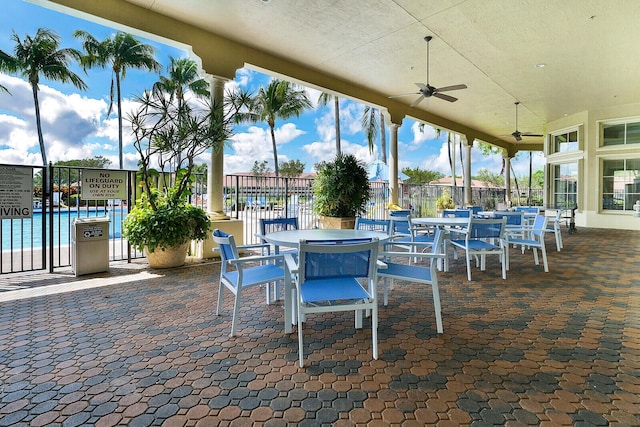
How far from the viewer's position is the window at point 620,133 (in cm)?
1029

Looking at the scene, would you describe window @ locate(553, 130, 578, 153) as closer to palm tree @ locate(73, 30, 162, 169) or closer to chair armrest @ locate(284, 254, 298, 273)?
chair armrest @ locate(284, 254, 298, 273)

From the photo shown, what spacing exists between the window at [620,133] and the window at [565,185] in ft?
3.67

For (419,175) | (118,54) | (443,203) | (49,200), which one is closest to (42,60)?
(118,54)

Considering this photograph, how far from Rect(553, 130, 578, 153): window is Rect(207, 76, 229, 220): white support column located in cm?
1227

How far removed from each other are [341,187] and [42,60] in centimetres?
1561

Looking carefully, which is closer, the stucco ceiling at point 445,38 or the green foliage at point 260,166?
the stucco ceiling at point 445,38

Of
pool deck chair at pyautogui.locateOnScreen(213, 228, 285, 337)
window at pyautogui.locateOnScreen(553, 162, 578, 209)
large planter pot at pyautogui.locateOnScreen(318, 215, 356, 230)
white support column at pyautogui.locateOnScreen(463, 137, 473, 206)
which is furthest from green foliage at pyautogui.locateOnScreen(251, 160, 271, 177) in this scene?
pool deck chair at pyautogui.locateOnScreen(213, 228, 285, 337)

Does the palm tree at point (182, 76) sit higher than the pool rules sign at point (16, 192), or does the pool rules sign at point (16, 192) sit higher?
the palm tree at point (182, 76)

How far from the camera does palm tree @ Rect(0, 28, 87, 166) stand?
13.9 m

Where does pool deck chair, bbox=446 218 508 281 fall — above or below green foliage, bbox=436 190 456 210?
below

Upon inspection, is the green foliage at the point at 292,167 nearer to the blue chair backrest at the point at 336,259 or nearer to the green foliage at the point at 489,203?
the green foliage at the point at 489,203

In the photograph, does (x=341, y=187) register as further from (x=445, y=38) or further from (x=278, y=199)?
(x=445, y=38)

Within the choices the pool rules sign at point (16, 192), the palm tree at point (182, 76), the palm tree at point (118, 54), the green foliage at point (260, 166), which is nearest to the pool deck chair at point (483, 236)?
the pool rules sign at point (16, 192)

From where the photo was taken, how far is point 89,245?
4.41 m
